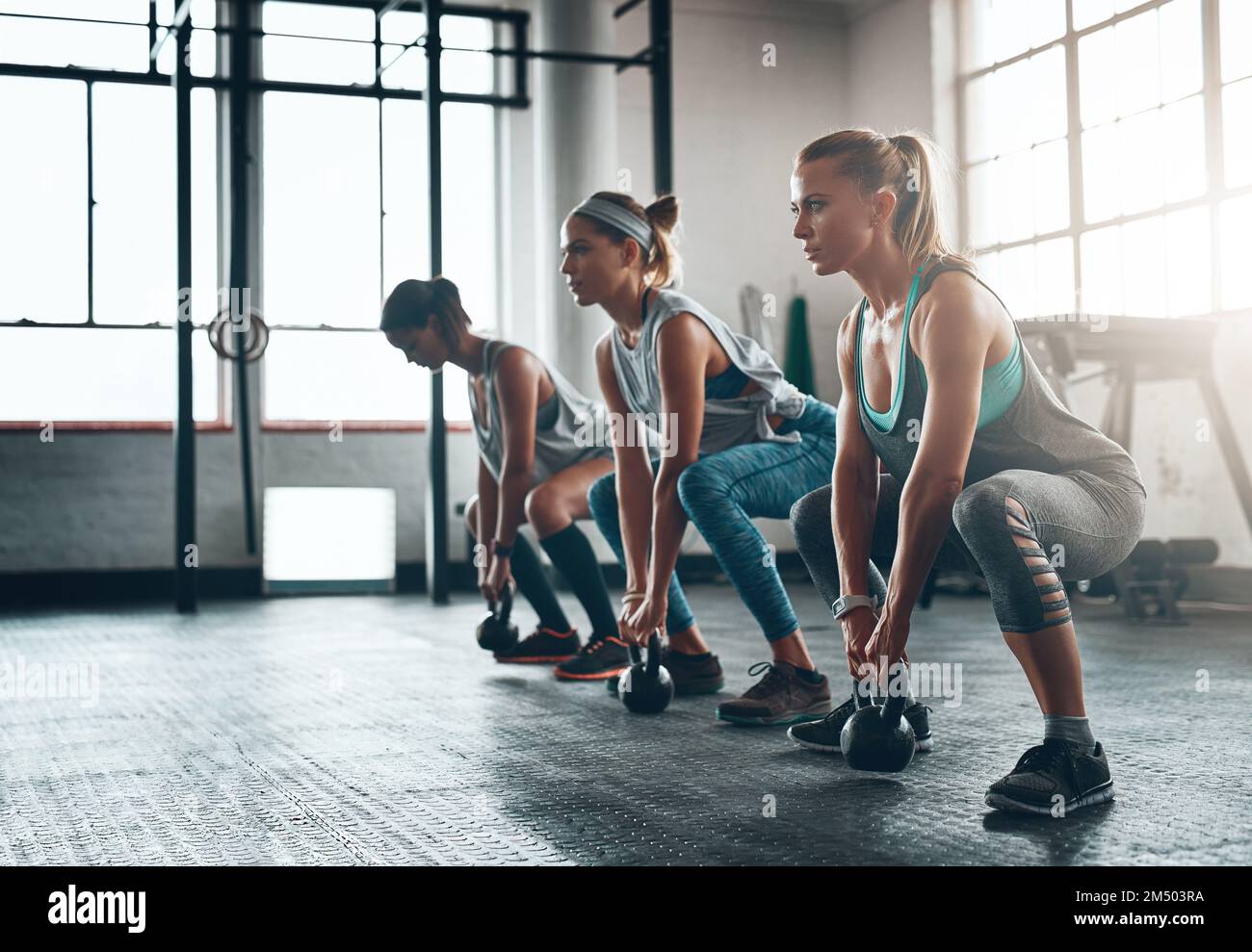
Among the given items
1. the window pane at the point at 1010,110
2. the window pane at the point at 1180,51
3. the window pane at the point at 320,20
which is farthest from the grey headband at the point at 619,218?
the window pane at the point at 320,20

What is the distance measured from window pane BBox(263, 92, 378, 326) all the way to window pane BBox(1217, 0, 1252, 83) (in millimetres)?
4116

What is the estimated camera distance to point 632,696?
2.47 m

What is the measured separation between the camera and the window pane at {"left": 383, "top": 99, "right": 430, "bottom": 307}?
6762 mm

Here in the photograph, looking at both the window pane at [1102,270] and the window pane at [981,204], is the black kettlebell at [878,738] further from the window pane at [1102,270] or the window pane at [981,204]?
the window pane at [981,204]

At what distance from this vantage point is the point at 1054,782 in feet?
5.31

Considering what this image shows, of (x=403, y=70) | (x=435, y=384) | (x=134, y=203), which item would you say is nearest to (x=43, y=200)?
(x=134, y=203)

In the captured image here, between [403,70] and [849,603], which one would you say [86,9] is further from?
[849,603]

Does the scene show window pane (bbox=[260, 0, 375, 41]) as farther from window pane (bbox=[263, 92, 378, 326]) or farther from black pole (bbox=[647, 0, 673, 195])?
black pole (bbox=[647, 0, 673, 195])

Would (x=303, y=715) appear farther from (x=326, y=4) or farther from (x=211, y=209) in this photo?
(x=326, y=4)

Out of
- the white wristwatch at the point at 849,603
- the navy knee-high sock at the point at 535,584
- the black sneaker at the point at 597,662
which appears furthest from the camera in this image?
the navy knee-high sock at the point at 535,584

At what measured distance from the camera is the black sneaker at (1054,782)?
63.4 inches

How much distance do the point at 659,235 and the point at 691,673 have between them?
0.94m

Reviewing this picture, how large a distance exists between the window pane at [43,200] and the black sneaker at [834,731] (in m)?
5.25
